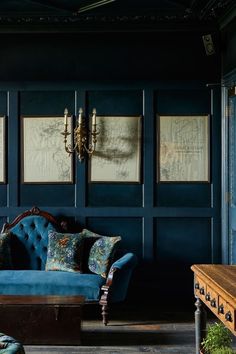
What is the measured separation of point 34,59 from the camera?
5.84 metres

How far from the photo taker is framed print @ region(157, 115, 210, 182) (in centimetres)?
581

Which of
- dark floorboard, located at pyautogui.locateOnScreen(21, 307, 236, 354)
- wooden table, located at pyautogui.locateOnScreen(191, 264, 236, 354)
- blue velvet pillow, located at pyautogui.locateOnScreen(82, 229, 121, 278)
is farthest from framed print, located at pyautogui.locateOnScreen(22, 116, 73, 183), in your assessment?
wooden table, located at pyautogui.locateOnScreen(191, 264, 236, 354)

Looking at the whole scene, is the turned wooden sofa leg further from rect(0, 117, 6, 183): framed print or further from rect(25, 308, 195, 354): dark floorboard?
rect(0, 117, 6, 183): framed print

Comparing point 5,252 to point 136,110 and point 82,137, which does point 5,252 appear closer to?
point 82,137

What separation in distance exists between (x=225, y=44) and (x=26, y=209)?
2653mm

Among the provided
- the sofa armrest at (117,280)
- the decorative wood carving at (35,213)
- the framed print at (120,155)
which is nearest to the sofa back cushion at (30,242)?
the decorative wood carving at (35,213)

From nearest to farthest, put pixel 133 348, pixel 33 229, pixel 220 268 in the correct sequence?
pixel 220 268
pixel 133 348
pixel 33 229

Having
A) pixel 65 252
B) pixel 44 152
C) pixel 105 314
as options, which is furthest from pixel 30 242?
pixel 105 314

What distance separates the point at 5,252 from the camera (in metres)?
5.45

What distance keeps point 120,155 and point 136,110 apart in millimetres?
500

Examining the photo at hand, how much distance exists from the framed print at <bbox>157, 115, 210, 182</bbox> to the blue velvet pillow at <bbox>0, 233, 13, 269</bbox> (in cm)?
167

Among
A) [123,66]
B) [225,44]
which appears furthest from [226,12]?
[123,66]

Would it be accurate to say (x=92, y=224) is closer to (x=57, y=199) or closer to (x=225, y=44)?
(x=57, y=199)

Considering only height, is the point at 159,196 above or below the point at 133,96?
below
